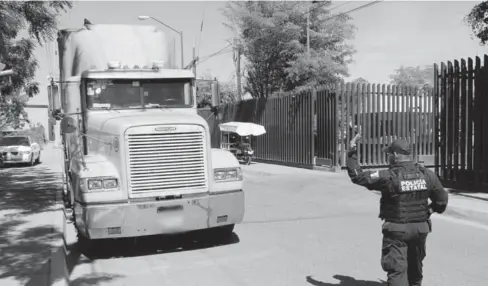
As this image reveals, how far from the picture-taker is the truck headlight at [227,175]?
24.8 ft

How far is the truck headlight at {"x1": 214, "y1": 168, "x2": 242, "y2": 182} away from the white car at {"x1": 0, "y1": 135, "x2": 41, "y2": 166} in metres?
20.6

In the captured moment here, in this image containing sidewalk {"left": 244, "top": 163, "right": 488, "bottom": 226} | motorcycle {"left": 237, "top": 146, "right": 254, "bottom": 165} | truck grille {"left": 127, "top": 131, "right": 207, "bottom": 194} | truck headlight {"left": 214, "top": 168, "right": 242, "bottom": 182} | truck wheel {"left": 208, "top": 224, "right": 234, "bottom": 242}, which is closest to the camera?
truck grille {"left": 127, "top": 131, "right": 207, "bottom": 194}

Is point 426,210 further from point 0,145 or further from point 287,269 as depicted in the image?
point 0,145

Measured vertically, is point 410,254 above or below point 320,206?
above

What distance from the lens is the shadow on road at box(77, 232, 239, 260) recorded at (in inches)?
303

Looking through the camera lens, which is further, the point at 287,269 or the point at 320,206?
the point at 320,206

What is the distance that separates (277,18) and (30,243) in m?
29.0

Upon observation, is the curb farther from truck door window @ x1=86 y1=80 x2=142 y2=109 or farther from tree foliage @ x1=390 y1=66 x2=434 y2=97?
tree foliage @ x1=390 y1=66 x2=434 y2=97

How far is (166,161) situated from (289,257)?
84.7 inches

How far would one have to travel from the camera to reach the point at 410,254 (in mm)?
4812

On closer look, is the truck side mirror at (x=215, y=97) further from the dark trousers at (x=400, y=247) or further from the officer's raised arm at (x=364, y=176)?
the dark trousers at (x=400, y=247)

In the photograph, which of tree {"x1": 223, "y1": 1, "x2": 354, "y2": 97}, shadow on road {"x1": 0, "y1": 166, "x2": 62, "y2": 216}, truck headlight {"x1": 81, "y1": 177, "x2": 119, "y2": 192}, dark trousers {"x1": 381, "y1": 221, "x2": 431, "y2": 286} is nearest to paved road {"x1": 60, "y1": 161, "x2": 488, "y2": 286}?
truck headlight {"x1": 81, "y1": 177, "x2": 119, "y2": 192}

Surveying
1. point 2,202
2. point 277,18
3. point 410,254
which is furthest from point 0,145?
point 410,254

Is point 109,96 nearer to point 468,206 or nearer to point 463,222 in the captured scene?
point 463,222
